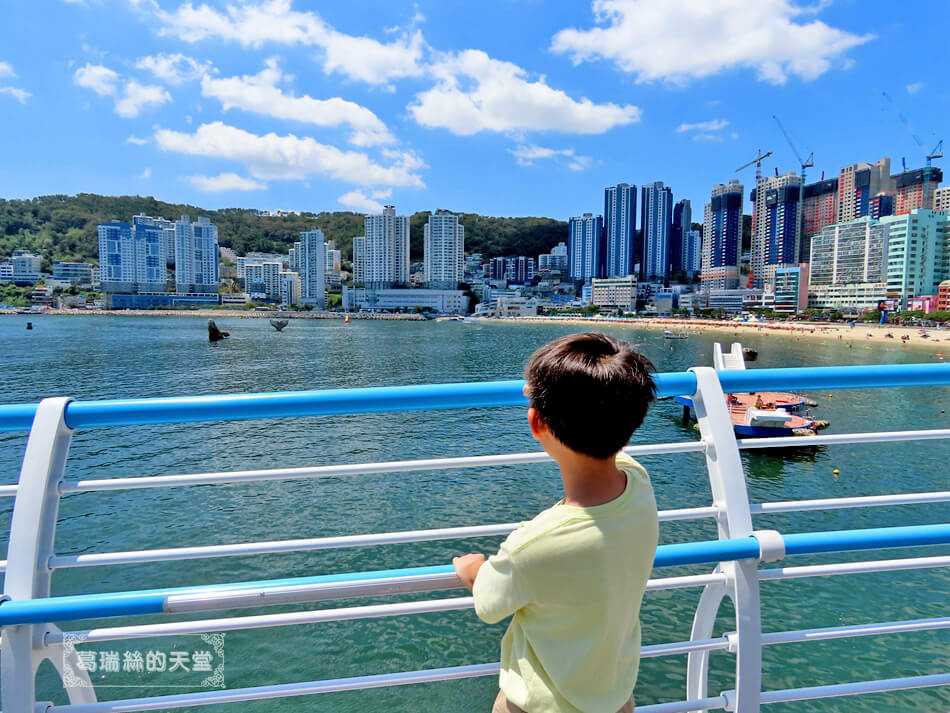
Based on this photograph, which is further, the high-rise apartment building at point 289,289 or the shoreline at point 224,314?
the high-rise apartment building at point 289,289

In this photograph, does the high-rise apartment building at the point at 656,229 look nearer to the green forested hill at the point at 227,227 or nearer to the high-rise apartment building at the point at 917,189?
the green forested hill at the point at 227,227

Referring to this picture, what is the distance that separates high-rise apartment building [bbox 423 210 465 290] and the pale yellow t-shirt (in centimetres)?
14244

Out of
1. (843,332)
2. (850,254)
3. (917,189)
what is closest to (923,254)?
(850,254)

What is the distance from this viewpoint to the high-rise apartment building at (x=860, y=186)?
128 meters

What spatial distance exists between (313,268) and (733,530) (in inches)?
5772

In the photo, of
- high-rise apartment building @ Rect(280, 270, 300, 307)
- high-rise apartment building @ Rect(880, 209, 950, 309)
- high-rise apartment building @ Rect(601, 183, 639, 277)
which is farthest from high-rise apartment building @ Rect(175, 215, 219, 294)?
high-rise apartment building @ Rect(880, 209, 950, 309)

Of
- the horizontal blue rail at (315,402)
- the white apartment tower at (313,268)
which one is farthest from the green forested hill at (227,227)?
the horizontal blue rail at (315,402)

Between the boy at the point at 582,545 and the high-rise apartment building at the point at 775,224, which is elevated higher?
the high-rise apartment building at the point at 775,224

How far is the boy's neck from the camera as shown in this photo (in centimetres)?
89

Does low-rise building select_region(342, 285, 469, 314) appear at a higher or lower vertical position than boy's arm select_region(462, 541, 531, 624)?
higher

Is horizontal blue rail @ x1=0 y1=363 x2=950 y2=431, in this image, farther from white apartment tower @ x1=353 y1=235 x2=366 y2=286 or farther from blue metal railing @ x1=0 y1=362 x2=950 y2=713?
white apartment tower @ x1=353 y1=235 x2=366 y2=286

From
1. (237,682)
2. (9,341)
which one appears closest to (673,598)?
(237,682)

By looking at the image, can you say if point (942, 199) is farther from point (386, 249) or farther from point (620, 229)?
point (386, 249)

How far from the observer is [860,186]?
130125 millimetres
